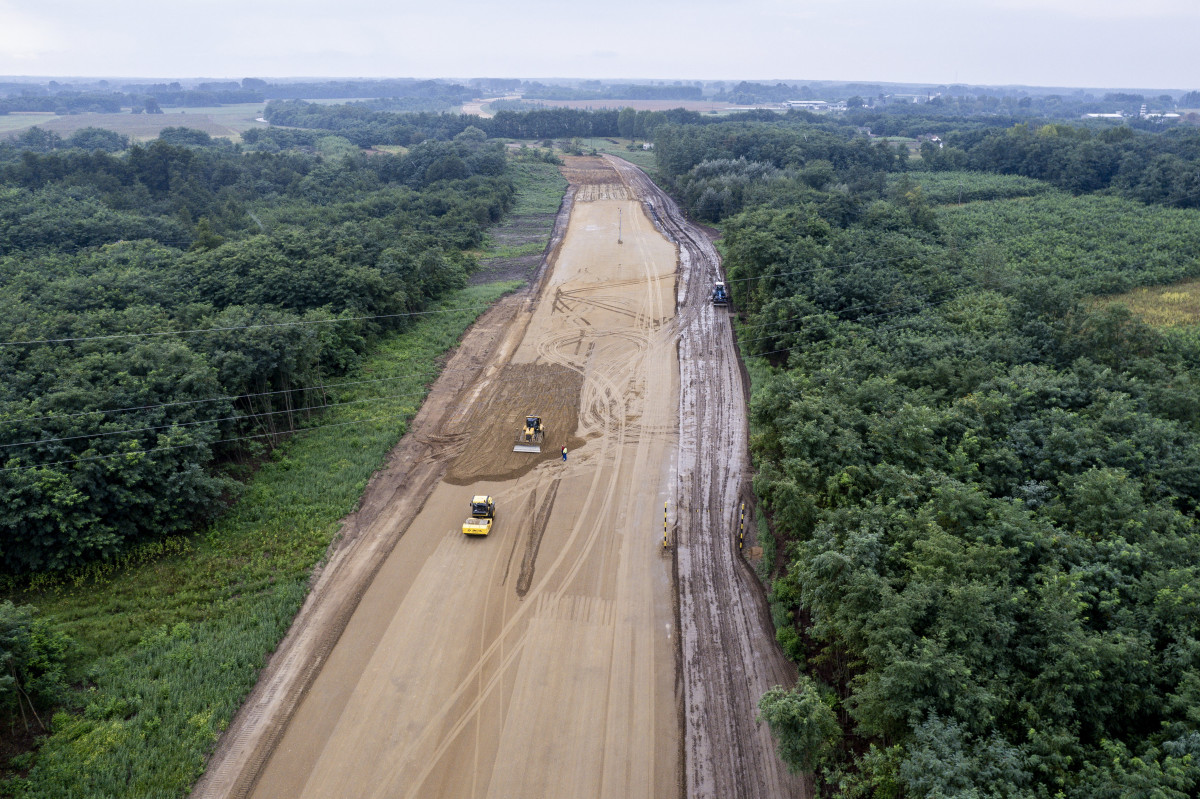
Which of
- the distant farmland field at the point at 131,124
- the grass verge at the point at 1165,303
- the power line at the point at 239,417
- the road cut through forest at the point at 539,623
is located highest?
the distant farmland field at the point at 131,124

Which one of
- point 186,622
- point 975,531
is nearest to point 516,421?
point 186,622

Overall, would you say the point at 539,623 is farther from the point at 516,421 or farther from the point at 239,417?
the point at 239,417

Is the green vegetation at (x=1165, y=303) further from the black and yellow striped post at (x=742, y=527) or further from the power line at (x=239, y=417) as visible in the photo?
the power line at (x=239, y=417)

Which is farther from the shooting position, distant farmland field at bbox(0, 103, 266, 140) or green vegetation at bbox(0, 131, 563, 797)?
distant farmland field at bbox(0, 103, 266, 140)

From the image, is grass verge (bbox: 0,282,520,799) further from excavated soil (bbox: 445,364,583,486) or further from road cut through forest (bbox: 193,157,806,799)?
excavated soil (bbox: 445,364,583,486)

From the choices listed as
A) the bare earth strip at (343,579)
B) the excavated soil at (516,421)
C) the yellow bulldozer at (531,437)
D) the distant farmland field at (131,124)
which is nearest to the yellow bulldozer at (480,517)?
the bare earth strip at (343,579)

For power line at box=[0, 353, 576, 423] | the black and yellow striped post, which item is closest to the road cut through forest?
the black and yellow striped post
